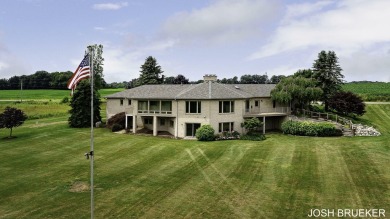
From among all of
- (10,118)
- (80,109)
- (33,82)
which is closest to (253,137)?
(80,109)

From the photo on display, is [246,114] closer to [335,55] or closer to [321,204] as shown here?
[335,55]

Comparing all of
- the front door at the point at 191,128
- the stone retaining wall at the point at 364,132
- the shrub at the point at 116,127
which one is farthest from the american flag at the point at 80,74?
the stone retaining wall at the point at 364,132

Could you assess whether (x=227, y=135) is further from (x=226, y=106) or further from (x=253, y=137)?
(x=226, y=106)

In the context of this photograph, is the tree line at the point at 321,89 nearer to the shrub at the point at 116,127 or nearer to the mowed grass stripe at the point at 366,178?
the mowed grass stripe at the point at 366,178

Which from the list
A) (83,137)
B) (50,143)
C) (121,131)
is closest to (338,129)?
(121,131)

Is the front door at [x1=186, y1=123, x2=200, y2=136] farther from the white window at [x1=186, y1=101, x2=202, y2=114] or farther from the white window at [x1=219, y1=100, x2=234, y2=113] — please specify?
the white window at [x1=219, y1=100, x2=234, y2=113]

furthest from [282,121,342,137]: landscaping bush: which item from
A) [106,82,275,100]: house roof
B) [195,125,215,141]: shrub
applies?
[195,125,215,141]: shrub
